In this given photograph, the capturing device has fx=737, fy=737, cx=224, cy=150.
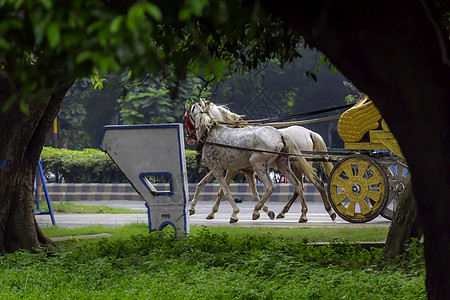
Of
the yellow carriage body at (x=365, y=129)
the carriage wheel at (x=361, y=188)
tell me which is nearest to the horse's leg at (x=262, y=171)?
the carriage wheel at (x=361, y=188)

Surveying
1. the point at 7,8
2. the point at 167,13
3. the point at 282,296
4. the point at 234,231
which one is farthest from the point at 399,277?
the point at 234,231

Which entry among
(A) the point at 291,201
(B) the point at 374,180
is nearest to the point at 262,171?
(A) the point at 291,201

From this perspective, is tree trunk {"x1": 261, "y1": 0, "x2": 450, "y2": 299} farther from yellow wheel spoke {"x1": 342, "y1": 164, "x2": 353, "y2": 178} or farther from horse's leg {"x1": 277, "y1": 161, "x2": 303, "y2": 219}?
horse's leg {"x1": 277, "y1": 161, "x2": 303, "y2": 219}

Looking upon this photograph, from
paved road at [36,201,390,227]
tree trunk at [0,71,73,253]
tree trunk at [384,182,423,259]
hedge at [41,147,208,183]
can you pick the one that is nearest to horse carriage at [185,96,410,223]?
paved road at [36,201,390,227]

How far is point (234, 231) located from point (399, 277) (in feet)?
18.5

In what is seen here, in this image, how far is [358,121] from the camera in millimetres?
11758

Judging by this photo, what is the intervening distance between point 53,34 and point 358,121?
9.79m

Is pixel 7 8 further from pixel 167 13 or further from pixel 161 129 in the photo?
pixel 161 129

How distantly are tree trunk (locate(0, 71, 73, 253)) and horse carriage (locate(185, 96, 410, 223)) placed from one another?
4.11 m

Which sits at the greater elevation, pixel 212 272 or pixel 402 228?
pixel 402 228

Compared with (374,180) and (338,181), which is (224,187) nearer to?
(338,181)

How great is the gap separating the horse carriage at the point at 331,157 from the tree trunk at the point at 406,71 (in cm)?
815

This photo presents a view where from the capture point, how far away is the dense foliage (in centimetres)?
572

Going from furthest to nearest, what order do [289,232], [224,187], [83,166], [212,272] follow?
[83,166], [224,187], [289,232], [212,272]
